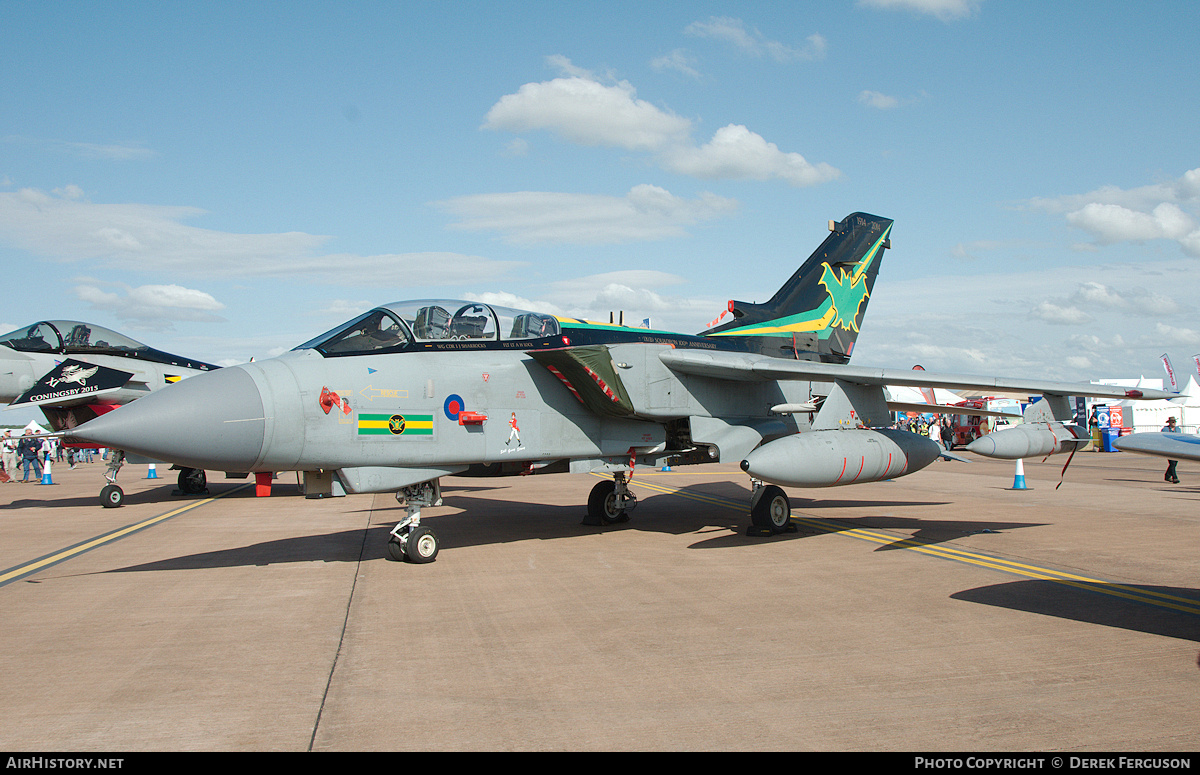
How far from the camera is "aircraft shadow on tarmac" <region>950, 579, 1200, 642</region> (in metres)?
5.70

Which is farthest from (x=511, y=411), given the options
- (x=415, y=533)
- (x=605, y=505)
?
(x=605, y=505)

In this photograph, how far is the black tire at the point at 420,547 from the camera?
28.1 feet

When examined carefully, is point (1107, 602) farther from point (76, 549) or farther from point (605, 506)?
point (76, 549)

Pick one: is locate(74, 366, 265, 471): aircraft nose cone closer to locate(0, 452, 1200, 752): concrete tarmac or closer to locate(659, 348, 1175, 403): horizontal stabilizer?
locate(0, 452, 1200, 752): concrete tarmac

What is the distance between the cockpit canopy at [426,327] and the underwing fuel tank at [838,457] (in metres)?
3.10

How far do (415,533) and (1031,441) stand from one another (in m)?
7.43

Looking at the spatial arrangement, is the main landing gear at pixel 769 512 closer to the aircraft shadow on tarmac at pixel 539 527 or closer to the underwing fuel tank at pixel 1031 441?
the aircraft shadow on tarmac at pixel 539 527

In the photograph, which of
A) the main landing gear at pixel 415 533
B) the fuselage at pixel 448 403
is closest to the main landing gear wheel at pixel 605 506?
the fuselage at pixel 448 403

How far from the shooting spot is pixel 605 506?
11820 millimetres

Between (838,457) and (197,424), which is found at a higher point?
(197,424)

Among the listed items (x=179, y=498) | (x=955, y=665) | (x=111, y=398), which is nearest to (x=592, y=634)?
(x=955, y=665)

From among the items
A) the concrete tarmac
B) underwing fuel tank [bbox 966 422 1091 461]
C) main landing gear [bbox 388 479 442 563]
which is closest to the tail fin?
the concrete tarmac
